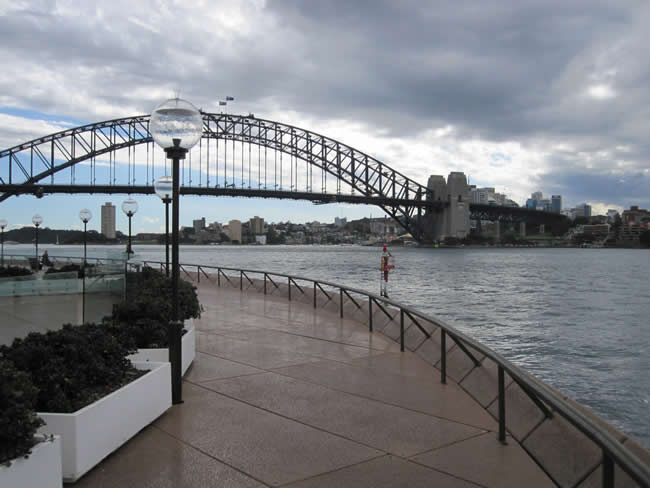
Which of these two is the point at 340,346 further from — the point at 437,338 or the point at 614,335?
the point at 614,335

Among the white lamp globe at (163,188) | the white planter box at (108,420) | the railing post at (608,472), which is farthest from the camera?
the white lamp globe at (163,188)

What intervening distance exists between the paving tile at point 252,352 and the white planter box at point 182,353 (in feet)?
2.05

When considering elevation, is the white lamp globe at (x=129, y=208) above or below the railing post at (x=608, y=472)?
above

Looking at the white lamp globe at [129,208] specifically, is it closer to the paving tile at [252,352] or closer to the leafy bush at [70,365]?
the paving tile at [252,352]

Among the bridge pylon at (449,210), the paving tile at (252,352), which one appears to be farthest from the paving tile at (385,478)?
the bridge pylon at (449,210)

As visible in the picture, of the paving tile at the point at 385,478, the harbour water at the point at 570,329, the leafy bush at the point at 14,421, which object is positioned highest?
the leafy bush at the point at 14,421

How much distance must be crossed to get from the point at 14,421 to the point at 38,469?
0.31m

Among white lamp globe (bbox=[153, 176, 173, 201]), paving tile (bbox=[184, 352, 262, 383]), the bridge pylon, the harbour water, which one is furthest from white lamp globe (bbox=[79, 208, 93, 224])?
the bridge pylon

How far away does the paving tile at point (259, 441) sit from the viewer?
370 centimetres

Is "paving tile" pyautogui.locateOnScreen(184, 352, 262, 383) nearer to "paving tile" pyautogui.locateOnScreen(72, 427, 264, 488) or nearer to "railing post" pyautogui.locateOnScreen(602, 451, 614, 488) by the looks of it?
"paving tile" pyautogui.locateOnScreen(72, 427, 264, 488)

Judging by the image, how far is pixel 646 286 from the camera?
37.8 m

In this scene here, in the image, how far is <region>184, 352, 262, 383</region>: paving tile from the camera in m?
6.04

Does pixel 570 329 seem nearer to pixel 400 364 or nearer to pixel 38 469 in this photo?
pixel 400 364

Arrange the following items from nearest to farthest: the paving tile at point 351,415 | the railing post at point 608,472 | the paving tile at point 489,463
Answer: the railing post at point 608,472 < the paving tile at point 489,463 < the paving tile at point 351,415
